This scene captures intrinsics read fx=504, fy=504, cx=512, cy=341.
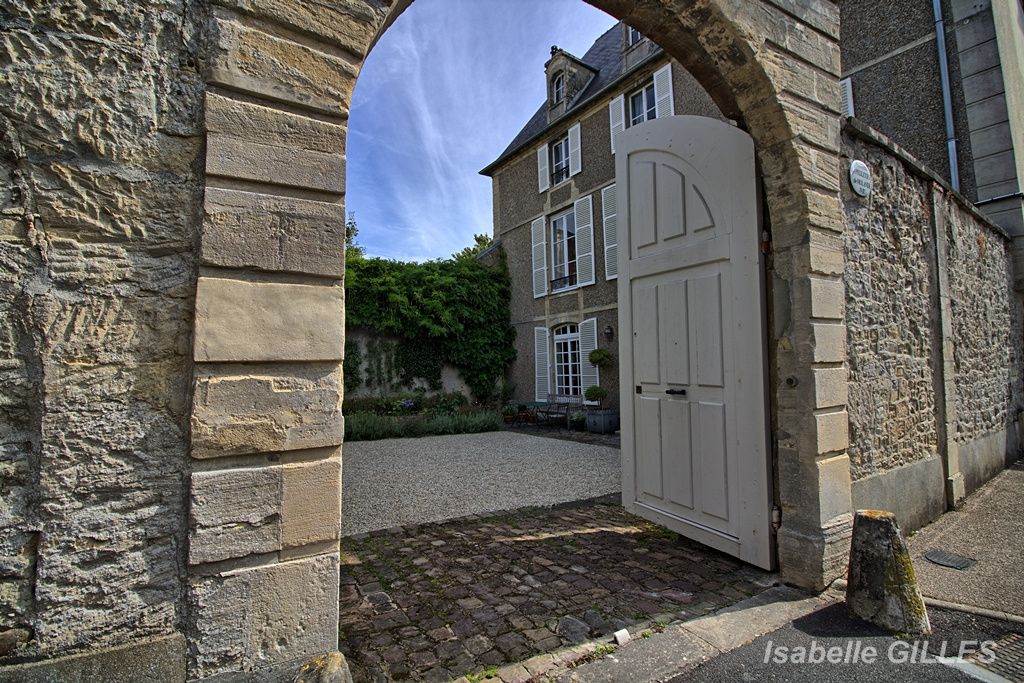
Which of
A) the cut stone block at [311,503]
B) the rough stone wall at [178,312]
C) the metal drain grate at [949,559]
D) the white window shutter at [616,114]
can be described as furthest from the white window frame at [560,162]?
the cut stone block at [311,503]

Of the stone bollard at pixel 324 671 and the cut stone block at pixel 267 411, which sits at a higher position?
the cut stone block at pixel 267 411

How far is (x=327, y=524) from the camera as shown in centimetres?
174

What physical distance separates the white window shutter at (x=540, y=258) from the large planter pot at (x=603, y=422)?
4300 millimetres

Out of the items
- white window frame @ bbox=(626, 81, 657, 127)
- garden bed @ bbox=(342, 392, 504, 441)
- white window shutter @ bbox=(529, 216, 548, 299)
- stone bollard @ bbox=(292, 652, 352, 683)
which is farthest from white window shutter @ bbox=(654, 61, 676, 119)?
stone bollard @ bbox=(292, 652, 352, 683)

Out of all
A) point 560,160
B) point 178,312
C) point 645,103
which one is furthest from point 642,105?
point 178,312

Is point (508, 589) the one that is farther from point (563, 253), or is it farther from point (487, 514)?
point (563, 253)

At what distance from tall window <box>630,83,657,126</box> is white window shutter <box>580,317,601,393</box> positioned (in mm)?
4641

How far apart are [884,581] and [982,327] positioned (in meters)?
4.92

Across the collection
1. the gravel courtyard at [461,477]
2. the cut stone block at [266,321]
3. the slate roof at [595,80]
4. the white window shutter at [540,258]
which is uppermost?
the slate roof at [595,80]

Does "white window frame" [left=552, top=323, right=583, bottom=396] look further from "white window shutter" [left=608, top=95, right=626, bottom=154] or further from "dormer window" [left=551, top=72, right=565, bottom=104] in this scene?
"dormer window" [left=551, top=72, right=565, bottom=104]

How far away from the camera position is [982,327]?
5.69 m

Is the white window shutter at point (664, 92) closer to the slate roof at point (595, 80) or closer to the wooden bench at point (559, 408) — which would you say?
the slate roof at point (595, 80)

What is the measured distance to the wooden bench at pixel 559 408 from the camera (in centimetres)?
1156

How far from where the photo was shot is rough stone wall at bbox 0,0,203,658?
4.62 feet
